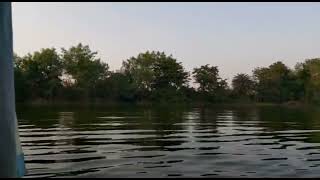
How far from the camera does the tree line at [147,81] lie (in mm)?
76188

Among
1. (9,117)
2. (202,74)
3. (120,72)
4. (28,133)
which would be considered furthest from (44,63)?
(9,117)

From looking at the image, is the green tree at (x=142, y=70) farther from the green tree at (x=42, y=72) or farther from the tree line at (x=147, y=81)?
the green tree at (x=42, y=72)

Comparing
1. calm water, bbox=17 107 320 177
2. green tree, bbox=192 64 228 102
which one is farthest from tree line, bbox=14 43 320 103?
calm water, bbox=17 107 320 177

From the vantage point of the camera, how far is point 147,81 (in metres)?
83.2

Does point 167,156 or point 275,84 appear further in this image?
point 275,84

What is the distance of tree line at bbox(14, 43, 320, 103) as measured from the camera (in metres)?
76.2

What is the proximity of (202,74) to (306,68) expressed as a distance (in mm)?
20131

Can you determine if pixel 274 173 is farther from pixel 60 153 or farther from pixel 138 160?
pixel 60 153

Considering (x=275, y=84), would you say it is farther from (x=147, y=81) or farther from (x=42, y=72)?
(x=42, y=72)

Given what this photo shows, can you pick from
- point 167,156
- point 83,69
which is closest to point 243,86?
point 83,69

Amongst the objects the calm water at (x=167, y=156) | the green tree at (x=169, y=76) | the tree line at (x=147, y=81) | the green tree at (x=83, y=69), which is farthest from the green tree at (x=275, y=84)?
the calm water at (x=167, y=156)

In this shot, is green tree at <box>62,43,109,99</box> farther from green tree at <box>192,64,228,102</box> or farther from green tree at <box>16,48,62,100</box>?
green tree at <box>192,64,228,102</box>

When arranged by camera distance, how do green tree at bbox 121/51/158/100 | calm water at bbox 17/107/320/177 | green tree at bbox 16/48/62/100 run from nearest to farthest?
calm water at bbox 17/107/320/177 → green tree at bbox 16/48/62/100 → green tree at bbox 121/51/158/100

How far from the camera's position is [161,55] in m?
88.8
